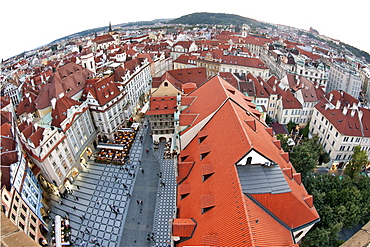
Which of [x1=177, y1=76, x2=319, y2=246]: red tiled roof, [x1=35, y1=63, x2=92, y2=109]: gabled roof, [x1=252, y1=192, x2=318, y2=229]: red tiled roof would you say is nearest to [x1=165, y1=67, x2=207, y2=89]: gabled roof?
[x1=35, y1=63, x2=92, y2=109]: gabled roof

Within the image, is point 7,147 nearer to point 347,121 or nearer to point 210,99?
point 210,99

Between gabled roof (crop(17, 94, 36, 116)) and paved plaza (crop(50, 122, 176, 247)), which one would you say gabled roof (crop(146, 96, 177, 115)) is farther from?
gabled roof (crop(17, 94, 36, 116))

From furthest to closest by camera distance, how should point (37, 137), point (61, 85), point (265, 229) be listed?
point (61, 85), point (37, 137), point (265, 229)

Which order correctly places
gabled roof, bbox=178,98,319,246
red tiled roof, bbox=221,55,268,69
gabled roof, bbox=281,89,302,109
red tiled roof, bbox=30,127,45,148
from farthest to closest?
red tiled roof, bbox=221,55,268,69 < gabled roof, bbox=281,89,302,109 < red tiled roof, bbox=30,127,45,148 < gabled roof, bbox=178,98,319,246

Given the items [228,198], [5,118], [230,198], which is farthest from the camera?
[5,118]

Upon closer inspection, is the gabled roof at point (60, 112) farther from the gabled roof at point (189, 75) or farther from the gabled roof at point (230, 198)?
the gabled roof at point (189, 75)

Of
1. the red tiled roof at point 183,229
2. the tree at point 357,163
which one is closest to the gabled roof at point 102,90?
the red tiled roof at point 183,229

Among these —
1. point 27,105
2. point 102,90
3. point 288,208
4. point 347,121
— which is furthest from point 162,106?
point 347,121
